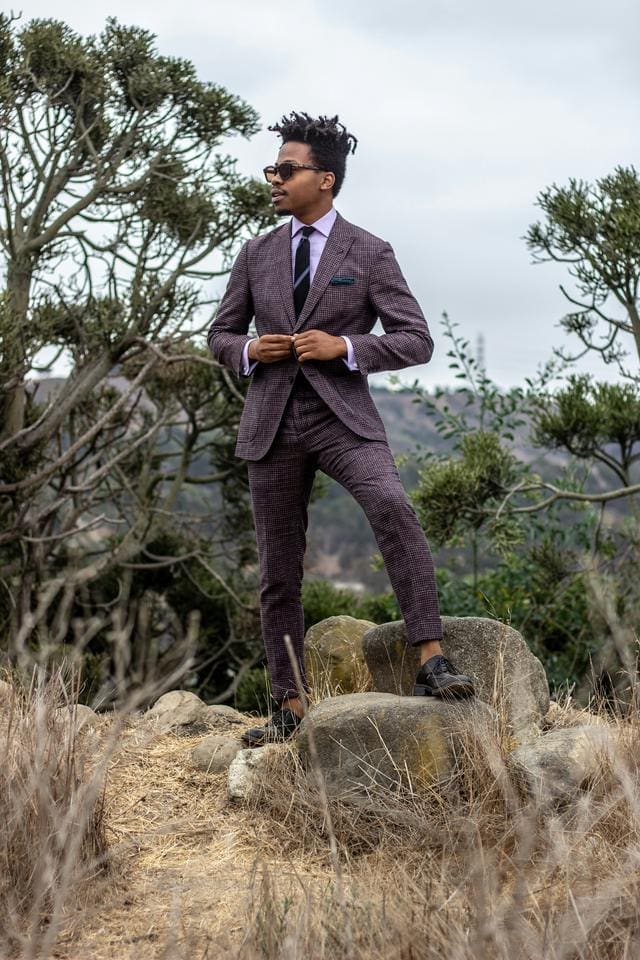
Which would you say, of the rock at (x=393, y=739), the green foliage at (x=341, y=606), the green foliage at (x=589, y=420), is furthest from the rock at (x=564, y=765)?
the green foliage at (x=341, y=606)

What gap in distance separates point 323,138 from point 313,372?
93cm

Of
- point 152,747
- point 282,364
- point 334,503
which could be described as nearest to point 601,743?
point 282,364

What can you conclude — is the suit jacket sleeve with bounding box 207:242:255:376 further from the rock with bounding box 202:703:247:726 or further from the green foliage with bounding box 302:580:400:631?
the green foliage with bounding box 302:580:400:631

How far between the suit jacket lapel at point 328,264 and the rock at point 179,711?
2259 mm

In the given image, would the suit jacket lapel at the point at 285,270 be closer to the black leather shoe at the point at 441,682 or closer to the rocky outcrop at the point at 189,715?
the black leather shoe at the point at 441,682

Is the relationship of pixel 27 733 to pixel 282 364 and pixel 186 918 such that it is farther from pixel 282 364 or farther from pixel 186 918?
pixel 282 364

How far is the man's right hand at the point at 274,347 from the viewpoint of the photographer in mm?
4359

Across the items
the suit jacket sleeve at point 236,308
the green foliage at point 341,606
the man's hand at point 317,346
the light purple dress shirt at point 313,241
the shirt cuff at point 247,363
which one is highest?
the light purple dress shirt at point 313,241

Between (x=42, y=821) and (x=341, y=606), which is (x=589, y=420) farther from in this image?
(x=42, y=821)

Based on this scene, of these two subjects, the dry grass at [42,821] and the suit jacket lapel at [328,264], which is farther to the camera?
the suit jacket lapel at [328,264]

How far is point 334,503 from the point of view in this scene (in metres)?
34.5

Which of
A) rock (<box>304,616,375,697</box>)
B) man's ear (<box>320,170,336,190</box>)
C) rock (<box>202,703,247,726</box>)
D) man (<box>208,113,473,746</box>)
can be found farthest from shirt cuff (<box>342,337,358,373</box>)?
rock (<box>202,703,247,726</box>)

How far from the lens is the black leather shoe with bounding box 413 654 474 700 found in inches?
163

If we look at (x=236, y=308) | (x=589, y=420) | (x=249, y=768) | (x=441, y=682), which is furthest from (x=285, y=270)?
(x=589, y=420)
